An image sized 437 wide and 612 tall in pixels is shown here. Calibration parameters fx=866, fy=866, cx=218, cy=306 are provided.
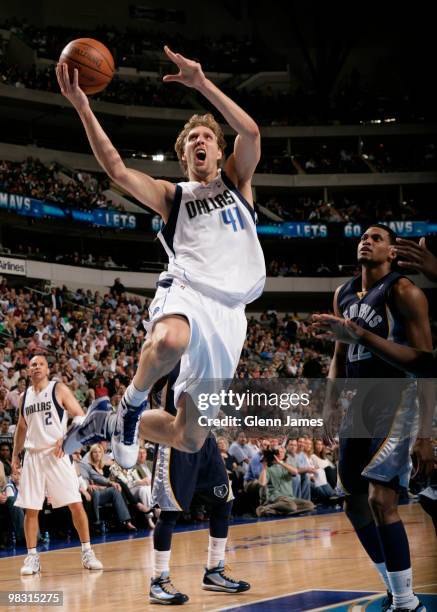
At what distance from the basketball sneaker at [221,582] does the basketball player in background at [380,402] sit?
4.54ft

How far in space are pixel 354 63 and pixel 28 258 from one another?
19.3m

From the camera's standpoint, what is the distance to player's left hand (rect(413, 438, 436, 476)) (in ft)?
14.9

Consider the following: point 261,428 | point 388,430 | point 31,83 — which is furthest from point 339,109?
point 388,430

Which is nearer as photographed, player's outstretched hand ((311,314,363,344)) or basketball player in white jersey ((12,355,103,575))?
player's outstretched hand ((311,314,363,344))

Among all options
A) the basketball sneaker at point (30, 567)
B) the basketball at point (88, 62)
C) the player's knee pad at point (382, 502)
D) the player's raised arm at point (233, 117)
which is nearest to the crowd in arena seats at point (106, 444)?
the player's knee pad at point (382, 502)

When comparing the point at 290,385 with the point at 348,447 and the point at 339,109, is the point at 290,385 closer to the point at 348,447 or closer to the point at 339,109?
the point at 348,447

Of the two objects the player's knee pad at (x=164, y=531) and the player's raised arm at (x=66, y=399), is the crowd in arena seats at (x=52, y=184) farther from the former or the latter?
the player's knee pad at (x=164, y=531)

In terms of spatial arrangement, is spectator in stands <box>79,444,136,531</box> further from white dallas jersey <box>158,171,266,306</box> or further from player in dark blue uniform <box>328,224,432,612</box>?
white dallas jersey <box>158,171,266,306</box>

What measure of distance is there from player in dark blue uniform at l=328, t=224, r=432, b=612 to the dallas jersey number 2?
754mm

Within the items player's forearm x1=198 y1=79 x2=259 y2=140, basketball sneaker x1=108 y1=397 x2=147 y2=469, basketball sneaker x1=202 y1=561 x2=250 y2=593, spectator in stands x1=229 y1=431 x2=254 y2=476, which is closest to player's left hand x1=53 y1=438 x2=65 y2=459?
basketball sneaker x1=202 y1=561 x2=250 y2=593

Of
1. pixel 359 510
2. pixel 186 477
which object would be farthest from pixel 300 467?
pixel 359 510

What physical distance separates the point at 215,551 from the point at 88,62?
12.3 ft

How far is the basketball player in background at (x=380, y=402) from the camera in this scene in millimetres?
4848

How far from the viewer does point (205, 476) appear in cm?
667
